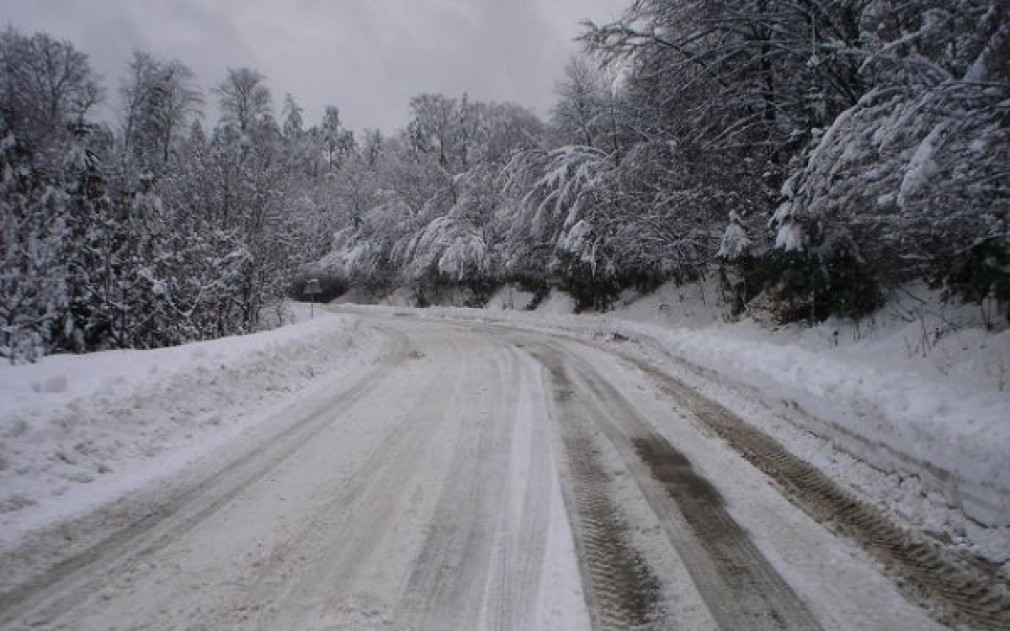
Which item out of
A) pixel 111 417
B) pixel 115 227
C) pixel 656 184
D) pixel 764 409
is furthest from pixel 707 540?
pixel 656 184

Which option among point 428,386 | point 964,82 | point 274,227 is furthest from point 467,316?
point 964,82

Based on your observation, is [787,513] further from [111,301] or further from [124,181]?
[124,181]

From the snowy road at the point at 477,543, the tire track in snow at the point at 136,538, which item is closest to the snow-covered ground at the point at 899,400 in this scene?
the snowy road at the point at 477,543

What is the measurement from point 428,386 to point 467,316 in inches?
844

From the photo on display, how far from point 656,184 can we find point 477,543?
15.9 meters

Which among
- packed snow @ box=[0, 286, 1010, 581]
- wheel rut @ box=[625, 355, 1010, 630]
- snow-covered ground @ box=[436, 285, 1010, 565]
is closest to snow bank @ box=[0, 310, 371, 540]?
packed snow @ box=[0, 286, 1010, 581]

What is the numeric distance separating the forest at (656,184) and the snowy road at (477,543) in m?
3.28

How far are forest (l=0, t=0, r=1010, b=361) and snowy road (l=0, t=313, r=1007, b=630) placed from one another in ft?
10.8

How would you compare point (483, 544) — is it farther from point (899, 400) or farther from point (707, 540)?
point (899, 400)

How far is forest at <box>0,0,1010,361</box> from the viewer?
6.03 meters

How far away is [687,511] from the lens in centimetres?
428

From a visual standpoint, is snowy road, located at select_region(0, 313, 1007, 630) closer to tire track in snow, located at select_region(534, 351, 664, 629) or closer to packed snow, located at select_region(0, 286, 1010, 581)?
tire track in snow, located at select_region(534, 351, 664, 629)

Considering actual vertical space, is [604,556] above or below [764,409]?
below

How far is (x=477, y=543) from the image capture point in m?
3.77
